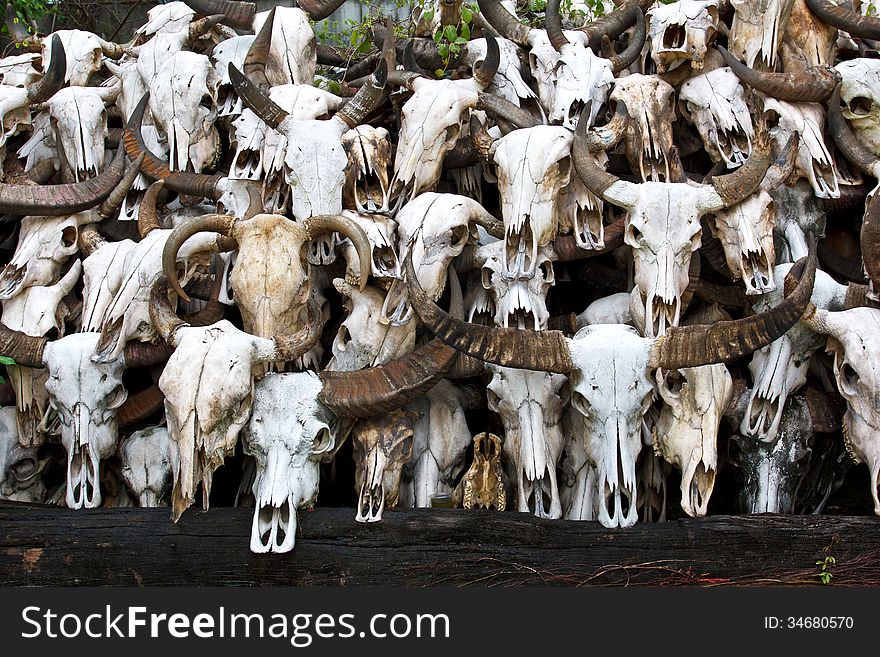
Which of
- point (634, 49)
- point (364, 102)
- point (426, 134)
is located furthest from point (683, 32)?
point (364, 102)

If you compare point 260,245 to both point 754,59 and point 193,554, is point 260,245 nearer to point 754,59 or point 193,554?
point 193,554

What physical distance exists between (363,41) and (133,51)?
194 cm

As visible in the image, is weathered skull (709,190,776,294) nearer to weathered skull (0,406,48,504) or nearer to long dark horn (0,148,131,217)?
long dark horn (0,148,131,217)

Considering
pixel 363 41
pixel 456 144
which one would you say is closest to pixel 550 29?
pixel 456 144

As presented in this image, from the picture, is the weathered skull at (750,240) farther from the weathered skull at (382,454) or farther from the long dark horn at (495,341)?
the weathered skull at (382,454)

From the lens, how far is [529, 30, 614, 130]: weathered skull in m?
7.61

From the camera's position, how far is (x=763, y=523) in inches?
242

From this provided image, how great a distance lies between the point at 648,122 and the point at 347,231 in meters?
2.32

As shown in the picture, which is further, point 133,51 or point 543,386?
point 133,51

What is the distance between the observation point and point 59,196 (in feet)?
25.0

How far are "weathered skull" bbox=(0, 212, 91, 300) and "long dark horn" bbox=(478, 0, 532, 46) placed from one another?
3.39 metres

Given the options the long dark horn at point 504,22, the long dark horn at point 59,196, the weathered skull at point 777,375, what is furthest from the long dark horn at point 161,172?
the weathered skull at point 777,375

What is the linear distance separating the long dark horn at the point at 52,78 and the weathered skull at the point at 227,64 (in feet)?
3.61

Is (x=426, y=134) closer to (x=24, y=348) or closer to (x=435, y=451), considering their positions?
(x=435, y=451)
